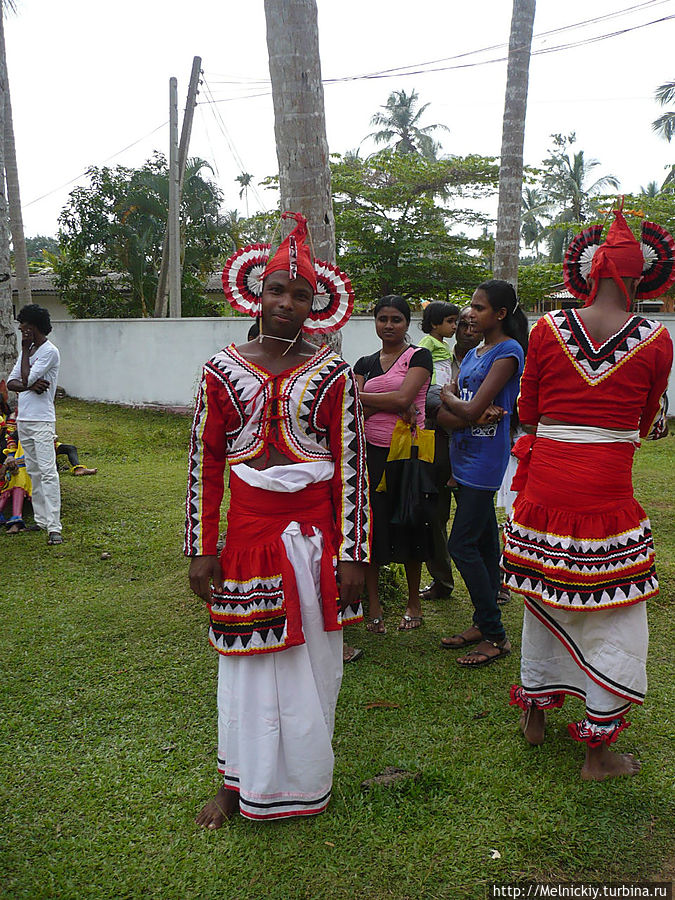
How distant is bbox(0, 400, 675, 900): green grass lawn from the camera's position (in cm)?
253

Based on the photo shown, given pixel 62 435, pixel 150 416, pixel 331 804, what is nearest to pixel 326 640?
pixel 331 804

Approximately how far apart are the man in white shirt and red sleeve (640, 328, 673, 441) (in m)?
5.20

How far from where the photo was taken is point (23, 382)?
6.64 metres

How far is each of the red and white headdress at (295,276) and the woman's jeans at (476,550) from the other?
4.90 ft

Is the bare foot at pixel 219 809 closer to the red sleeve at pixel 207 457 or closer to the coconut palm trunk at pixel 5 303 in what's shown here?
the red sleeve at pixel 207 457

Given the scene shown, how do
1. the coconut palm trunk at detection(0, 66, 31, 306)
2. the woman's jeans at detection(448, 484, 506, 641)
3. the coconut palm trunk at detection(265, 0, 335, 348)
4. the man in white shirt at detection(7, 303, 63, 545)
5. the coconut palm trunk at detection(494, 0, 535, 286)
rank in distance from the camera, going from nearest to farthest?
1. the woman's jeans at detection(448, 484, 506, 641)
2. the coconut palm trunk at detection(265, 0, 335, 348)
3. the man in white shirt at detection(7, 303, 63, 545)
4. the coconut palm trunk at detection(494, 0, 535, 286)
5. the coconut palm trunk at detection(0, 66, 31, 306)

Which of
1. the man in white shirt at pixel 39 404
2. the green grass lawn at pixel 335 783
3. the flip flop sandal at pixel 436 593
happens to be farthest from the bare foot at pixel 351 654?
the man in white shirt at pixel 39 404

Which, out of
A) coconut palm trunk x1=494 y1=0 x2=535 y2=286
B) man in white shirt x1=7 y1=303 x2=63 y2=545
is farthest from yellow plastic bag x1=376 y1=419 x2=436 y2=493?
coconut palm trunk x1=494 y1=0 x2=535 y2=286

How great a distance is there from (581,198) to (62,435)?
35.7 meters

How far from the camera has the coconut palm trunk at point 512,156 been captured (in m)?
8.21

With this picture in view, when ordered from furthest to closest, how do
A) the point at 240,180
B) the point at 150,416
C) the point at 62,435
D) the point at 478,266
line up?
the point at 240,180 < the point at 478,266 < the point at 150,416 < the point at 62,435

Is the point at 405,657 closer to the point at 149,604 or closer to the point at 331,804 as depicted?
the point at 331,804

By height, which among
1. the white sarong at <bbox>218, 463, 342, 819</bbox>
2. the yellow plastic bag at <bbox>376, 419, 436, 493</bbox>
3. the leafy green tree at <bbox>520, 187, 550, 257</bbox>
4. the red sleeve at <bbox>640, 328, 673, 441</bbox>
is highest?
the leafy green tree at <bbox>520, 187, 550, 257</bbox>

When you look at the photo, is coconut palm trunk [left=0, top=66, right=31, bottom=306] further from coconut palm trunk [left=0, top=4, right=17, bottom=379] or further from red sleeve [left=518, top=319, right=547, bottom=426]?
red sleeve [left=518, top=319, right=547, bottom=426]
